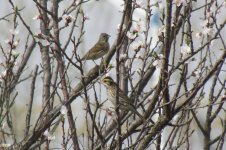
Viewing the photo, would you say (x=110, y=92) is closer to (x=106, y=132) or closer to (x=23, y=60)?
(x=23, y=60)

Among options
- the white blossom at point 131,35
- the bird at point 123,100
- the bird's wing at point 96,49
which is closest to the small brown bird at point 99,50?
the bird's wing at point 96,49

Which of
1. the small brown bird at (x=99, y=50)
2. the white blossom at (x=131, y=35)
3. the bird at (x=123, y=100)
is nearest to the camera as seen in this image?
the white blossom at (x=131, y=35)

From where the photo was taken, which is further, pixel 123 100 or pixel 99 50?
pixel 99 50

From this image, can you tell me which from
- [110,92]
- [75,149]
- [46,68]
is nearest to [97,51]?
[110,92]

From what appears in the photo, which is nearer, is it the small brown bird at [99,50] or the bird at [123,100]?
the bird at [123,100]

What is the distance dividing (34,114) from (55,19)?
29.1ft

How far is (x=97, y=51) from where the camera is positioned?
7992mm

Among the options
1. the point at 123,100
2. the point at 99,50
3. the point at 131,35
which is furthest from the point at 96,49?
the point at 131,35

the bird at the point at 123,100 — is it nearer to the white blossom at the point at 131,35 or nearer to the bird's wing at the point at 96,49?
the white blossom at the point at 131,35

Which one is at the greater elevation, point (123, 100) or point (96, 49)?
point (96, 49)

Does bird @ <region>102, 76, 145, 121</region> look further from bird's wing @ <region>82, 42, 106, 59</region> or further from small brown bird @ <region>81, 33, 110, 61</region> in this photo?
bird's wing @ <region>82, 42, 106, 59</region>

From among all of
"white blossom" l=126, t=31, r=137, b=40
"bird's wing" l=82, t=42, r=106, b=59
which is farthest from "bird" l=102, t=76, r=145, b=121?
"bird's wing" l=82, t=42, r=106, b=59

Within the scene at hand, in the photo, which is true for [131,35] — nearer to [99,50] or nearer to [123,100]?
[123,100]

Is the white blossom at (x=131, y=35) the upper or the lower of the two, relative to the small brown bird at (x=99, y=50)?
lower
